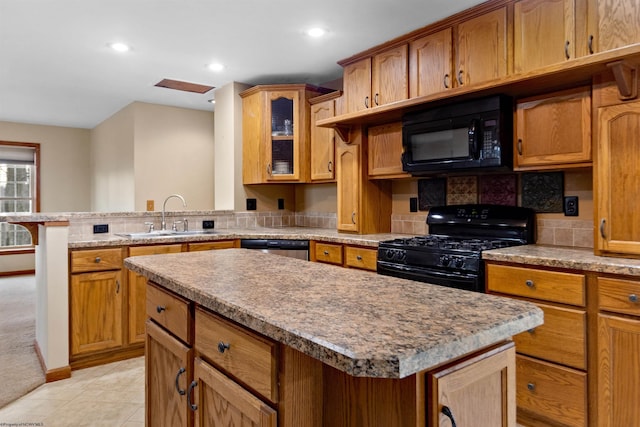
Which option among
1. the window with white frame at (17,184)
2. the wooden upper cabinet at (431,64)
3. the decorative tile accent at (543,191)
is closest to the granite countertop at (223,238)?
the decorative tile accent at (543,191)

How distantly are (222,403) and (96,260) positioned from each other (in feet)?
7.31

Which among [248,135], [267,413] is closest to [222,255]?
[267,413]

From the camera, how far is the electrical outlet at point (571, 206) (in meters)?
2.47

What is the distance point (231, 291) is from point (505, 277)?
5.23ft

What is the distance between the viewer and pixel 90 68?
3.88m

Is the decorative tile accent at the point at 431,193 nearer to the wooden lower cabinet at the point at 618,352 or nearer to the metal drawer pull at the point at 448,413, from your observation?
the wooden lower cabinet at the point at 618,352

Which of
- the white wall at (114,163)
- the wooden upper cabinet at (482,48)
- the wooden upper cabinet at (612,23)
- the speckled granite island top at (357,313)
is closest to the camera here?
the speckled granite island top at (357,313)

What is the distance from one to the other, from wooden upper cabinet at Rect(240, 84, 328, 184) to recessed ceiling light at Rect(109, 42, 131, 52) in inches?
44.5

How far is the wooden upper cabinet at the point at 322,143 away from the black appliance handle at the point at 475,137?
1.42 m

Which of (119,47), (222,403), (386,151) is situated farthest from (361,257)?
(119,47)

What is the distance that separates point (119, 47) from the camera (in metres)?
3.36

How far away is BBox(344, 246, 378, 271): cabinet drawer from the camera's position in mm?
2939

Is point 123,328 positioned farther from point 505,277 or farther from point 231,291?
point 505,277

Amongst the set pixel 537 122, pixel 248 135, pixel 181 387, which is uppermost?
pixel 248 135
